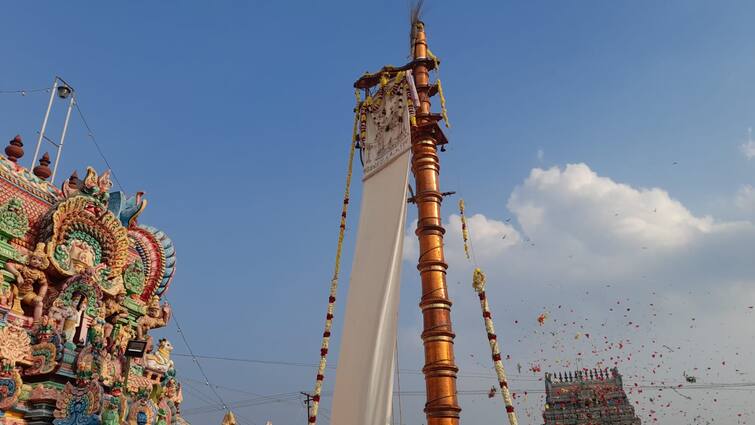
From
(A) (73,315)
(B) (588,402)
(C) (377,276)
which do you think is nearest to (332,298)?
(C) (377,276)

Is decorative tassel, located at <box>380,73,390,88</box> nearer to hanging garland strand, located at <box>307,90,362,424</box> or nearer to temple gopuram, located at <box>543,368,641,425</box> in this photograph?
hanging garland strand, located at <box>307,90,362,424</box>

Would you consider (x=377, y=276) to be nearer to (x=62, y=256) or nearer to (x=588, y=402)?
(x=62, y=256)

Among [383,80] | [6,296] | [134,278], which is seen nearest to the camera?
[383,80]

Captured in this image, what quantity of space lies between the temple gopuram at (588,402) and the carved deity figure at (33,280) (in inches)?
1254

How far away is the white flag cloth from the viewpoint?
7.18m

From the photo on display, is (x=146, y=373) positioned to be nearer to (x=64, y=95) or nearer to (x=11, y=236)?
(x=11, y=236)

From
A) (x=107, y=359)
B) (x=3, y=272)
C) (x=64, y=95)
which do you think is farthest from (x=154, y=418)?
(x=64, y=95)

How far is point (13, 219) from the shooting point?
1093 centimetres

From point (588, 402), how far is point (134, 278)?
3041cm

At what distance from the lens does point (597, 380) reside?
36125 millimetres

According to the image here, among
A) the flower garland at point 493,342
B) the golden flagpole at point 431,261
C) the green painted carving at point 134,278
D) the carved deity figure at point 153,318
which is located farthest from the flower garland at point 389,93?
the carved deity figure at point 153,318

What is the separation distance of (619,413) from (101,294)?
32478mm

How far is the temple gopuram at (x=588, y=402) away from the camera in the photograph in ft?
113

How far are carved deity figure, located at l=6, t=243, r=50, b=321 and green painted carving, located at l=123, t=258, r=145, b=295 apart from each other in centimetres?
235
